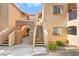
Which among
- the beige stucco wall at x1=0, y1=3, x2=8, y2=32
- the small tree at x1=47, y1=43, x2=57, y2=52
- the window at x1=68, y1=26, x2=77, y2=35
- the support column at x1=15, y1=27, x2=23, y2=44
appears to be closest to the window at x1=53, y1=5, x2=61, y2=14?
the window at x1=68, y1=26, x2=77, y2=35

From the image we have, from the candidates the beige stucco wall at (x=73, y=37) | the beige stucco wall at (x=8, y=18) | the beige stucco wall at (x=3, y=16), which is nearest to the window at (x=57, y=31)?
the beige stucco wall at (x=73, y=37)

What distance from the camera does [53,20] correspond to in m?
3.11

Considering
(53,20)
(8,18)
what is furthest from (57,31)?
(8,18)

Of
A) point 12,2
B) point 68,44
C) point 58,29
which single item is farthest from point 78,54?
point 12,2

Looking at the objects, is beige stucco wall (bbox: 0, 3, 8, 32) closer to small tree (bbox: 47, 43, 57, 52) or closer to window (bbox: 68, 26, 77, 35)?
small tree (bbox: 47, 43, 57, 52)

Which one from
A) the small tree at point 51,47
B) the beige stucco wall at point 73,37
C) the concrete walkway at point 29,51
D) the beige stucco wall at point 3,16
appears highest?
the beige stucco wall at point 3,16

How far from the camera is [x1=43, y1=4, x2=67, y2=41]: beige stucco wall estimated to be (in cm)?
309

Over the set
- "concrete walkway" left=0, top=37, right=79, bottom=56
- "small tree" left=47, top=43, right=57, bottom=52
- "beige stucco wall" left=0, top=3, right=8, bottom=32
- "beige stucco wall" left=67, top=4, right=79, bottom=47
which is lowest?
"concrete walkway" left=0, top=37, right=79, bottom=56

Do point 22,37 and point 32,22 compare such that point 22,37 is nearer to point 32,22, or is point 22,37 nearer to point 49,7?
point 32,22

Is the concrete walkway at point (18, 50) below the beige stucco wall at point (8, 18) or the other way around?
below

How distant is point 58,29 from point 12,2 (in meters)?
0.82

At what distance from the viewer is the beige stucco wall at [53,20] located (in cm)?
309

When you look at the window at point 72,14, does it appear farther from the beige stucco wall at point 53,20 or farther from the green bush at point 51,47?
the green bush at point 51,47

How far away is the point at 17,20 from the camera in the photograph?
3.13 m
